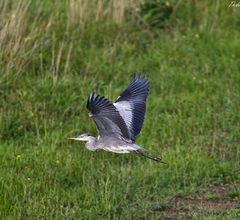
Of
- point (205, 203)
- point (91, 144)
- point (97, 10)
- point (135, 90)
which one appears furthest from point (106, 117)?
point (97, 10)

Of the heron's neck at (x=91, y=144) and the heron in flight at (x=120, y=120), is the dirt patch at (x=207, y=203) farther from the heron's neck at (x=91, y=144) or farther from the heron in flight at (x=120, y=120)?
the heron's neck at (x=91, y=144)

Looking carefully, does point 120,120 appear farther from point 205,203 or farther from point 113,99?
point 113,99

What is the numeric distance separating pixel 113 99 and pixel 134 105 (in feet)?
4.68

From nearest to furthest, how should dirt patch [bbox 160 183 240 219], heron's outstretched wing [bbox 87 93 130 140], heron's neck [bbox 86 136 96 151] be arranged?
heron's outstretched wing [bbox 87 93 130 140] → dirt patch [bbox 160 183 240 219] → heron's neck [bbox 86 136 96 151]

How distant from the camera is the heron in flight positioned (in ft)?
17.8

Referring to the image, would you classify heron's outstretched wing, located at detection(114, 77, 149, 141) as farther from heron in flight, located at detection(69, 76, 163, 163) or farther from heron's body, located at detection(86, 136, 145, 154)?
heron's body, located at detection(86, 136, 145, 154)

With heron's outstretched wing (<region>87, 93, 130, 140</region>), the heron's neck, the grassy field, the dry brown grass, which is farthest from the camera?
the dry brown grass

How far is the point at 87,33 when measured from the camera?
873 centimetres

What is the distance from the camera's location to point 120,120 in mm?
5660

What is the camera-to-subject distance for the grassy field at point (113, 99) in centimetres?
572

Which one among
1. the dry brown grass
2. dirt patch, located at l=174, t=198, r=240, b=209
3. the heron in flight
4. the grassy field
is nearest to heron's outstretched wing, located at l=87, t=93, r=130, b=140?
the heron in flight

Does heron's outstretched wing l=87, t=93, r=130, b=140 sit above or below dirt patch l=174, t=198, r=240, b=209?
above

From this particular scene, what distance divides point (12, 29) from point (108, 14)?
158 cm

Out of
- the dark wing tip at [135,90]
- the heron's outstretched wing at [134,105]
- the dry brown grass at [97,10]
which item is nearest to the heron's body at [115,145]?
the heron's outstretched wing at [134,105]
